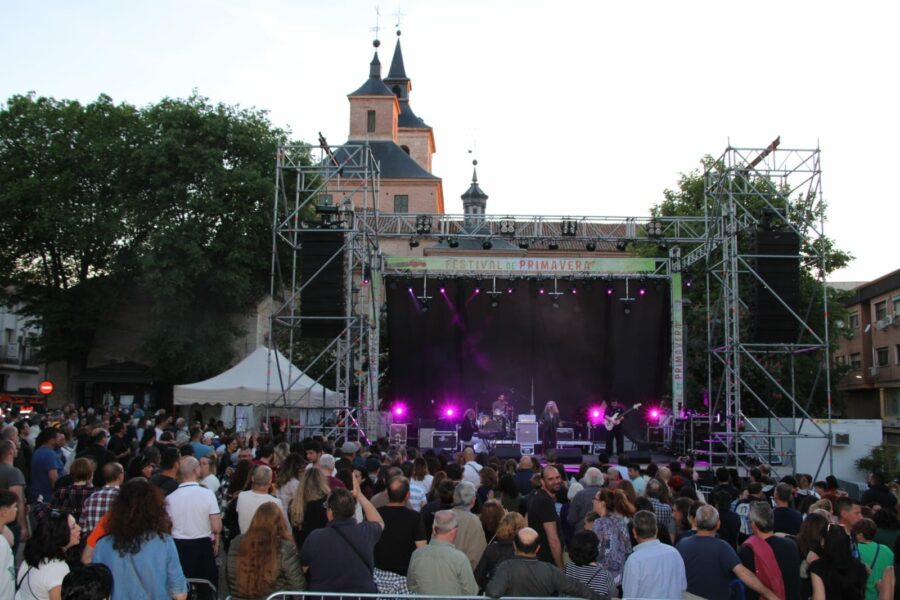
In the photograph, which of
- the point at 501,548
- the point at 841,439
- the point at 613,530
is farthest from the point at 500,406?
the point at 501,548

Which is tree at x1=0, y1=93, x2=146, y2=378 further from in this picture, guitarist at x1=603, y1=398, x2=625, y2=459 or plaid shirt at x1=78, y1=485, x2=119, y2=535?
plaid shirt at x1=78, y1=485, x2=119, y2=535

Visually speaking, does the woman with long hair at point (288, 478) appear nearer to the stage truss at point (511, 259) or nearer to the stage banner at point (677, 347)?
the stage truss at point (511, 259)

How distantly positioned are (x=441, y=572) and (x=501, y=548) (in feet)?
1.64

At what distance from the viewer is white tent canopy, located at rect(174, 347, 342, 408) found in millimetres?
17234

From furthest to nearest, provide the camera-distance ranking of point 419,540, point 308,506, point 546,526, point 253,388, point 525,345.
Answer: point 525,345, point 253,388, point 546,526, point 308,506, point 419,540

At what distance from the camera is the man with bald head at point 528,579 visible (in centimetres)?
454

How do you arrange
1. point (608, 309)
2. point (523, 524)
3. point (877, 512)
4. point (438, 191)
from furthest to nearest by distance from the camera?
point (438, 191) → point (608, 309) → point (877, 512) → point (523, 524)

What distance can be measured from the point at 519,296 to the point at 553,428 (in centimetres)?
444

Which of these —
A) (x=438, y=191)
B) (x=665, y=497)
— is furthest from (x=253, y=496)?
(x=438, y=191)

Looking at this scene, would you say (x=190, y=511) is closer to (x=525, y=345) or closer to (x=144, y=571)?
(x=144, y=571)

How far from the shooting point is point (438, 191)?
192 ft

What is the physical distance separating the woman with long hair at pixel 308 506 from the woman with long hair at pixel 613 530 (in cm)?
185

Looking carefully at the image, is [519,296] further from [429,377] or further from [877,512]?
[877,512]

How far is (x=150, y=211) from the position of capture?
28.6 meters
